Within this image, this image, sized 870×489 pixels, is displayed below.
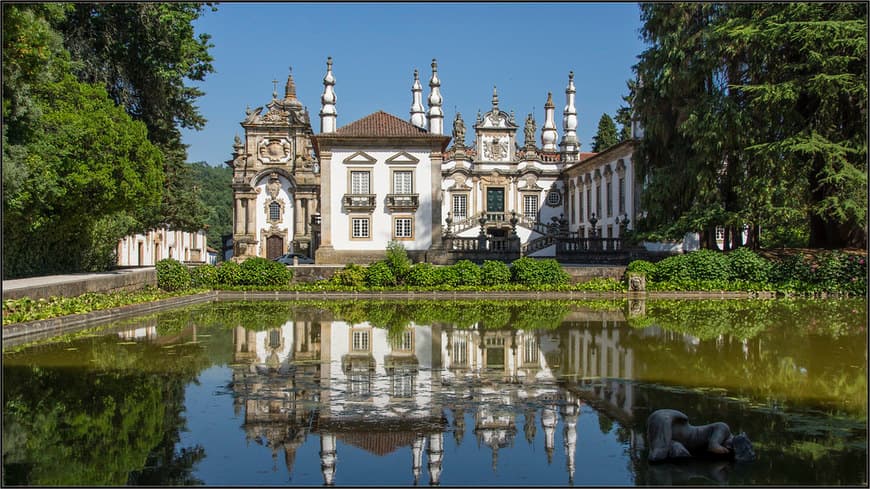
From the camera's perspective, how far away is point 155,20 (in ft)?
78.9

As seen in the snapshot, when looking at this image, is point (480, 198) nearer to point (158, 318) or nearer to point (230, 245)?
point (230, 245)

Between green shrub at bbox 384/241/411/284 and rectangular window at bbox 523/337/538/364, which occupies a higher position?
green shrub at bbox 384/241/411/284

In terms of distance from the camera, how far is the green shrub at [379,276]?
909 inches

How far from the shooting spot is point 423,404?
7160mm

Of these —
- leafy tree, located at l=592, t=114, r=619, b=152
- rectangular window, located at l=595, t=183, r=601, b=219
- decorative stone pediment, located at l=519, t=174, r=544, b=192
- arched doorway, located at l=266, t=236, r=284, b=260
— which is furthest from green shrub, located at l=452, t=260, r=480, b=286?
leafy tree, located at l=592, t=114, r=619, b=152

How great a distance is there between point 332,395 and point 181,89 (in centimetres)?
2267

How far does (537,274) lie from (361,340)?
1203 centimetres

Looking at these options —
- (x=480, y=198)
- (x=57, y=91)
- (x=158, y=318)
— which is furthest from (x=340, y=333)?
(x=480, y=198)

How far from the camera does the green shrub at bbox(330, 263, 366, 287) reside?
2322cm

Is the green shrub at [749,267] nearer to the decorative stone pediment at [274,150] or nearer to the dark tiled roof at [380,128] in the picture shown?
the dark tiled roof at [380,128]

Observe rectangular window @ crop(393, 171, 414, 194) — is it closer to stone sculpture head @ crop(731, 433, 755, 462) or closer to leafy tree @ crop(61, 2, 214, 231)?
leafy tree @ crop(61, 2, 214, 231)

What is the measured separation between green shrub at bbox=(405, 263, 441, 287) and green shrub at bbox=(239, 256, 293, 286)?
3.85 meters

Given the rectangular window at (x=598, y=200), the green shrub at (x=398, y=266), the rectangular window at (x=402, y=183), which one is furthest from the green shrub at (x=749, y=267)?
the rectangular window at (x=598, y=200)

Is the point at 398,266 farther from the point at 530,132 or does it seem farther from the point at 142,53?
the point at 530,132
